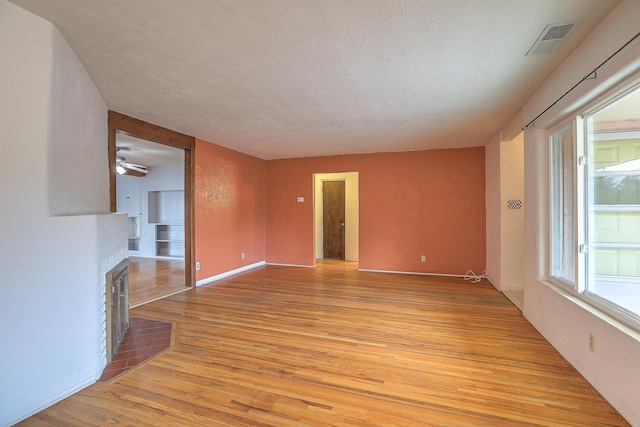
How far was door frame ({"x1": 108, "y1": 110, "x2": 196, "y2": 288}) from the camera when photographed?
3.38 metres

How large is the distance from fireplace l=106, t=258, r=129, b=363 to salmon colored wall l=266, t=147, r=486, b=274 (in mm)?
3943

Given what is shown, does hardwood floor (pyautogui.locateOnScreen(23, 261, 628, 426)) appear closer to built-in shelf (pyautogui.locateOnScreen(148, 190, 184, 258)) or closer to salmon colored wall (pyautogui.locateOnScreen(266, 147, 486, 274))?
salmon colored wall (pyautogui.locateOnScreen(266, 147, 486, 274))

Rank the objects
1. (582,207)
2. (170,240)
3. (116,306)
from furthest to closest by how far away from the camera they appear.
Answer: (170,240) → (116,306) → (582,207)

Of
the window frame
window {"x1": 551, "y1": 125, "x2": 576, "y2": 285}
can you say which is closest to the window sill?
the window frame

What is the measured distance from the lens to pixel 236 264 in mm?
5719

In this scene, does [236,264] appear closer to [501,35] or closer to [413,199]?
[413,199]

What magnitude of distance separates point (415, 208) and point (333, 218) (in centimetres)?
250

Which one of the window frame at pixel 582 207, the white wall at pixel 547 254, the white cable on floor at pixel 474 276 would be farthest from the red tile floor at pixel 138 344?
the white cable on floor at pixel 474 276

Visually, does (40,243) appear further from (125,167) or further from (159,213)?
(159,213)

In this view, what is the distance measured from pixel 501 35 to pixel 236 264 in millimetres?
5279

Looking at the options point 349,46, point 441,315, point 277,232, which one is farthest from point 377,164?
point 349,46

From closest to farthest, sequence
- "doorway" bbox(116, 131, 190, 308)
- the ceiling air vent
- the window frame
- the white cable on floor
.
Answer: the ceiling air vent, the window frame, the white cable on floor, "doorway" bbox(116, 131, 190, 308)

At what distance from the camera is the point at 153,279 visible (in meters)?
5.23

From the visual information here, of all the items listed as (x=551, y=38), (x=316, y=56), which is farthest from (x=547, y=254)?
(x=316, y=56)
